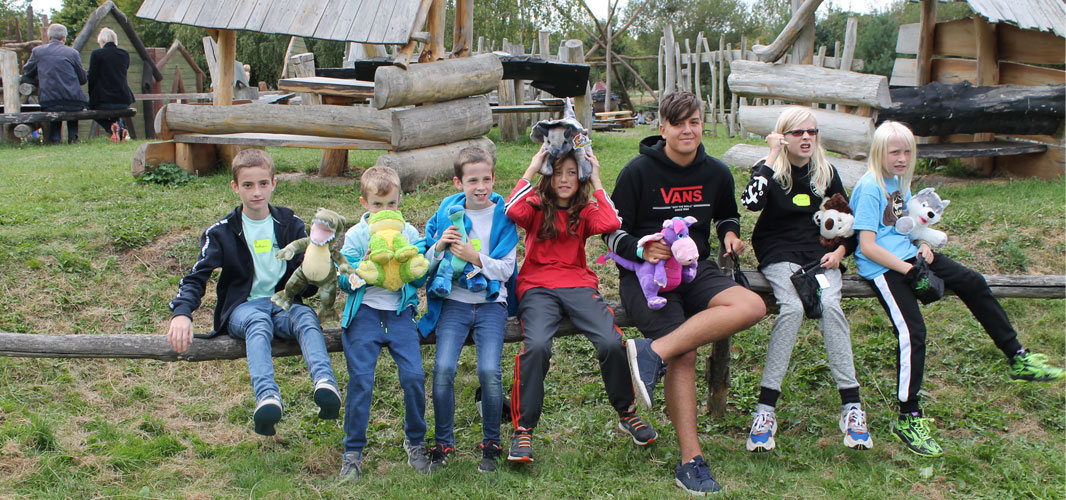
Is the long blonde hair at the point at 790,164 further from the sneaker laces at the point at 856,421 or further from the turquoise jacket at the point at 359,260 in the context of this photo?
the turquoise jacket at the point at 359,260

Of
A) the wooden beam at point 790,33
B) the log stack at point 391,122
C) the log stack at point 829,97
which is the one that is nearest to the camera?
the log stack at point 391,122

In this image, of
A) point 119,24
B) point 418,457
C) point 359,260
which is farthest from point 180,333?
point 119,24

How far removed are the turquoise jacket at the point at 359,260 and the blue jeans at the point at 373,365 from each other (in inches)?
1.8

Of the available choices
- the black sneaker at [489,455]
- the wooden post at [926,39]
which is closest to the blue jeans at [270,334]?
the black sneaker at [489,455]

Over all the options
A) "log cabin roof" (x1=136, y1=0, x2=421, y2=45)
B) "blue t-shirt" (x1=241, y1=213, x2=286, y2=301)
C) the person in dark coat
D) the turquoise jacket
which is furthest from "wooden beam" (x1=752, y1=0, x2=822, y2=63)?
the person in dark coat

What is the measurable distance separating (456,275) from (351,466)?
1014mm

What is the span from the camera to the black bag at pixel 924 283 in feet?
13.5

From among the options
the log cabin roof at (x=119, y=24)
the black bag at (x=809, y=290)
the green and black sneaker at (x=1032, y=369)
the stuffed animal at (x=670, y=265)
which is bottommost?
the green and black sneaker at (x=1032, y=369)

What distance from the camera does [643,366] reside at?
11.9 feet

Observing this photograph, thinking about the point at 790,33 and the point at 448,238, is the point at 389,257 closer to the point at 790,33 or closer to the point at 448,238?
the point at 448,238

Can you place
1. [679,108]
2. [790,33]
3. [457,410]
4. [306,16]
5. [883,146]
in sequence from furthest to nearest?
[790,33] < [306,16] < [457,410] < [883,146] < [679,108]

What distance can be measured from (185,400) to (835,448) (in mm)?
3683

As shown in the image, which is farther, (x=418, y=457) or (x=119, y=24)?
(x=119, y=24)

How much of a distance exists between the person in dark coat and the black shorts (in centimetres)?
1321
